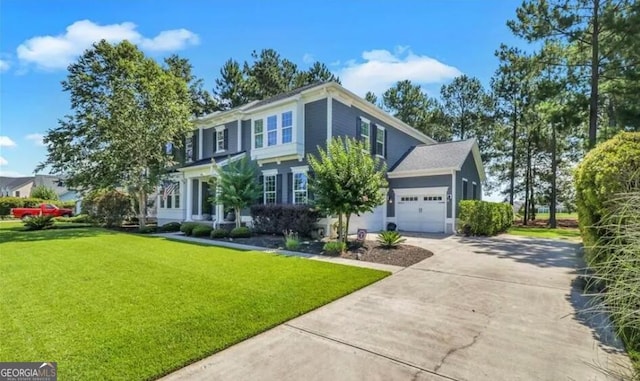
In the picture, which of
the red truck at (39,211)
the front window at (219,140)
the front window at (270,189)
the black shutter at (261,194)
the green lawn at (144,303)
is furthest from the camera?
the red truck at (39,211)

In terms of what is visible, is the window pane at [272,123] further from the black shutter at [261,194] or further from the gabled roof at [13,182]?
the gabled roof at [13,182]

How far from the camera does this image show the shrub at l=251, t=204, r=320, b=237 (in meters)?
13.3

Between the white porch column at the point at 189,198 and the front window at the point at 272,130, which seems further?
the white porch column at the point at 189,198

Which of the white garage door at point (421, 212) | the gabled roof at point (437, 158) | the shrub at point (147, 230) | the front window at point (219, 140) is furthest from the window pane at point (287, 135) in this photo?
the shrub at point (147, 230)

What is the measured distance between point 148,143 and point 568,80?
73.8ft

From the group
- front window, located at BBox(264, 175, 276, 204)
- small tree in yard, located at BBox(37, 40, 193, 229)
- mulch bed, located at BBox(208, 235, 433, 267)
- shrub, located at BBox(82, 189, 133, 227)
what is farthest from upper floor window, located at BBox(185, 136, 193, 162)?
mulch bed, located at BBox(208, 235, 433, 267)

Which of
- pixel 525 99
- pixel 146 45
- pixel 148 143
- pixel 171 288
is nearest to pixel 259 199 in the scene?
pixel 148 143

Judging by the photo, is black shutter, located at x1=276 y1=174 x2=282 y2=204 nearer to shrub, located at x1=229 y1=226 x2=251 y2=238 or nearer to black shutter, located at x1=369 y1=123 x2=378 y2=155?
shrub, located at x1=229 y1=226 x2=251 y2=238

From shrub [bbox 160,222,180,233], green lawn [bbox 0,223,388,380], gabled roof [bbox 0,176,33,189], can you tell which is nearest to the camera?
green lawn [bbox 0,223,388,380]

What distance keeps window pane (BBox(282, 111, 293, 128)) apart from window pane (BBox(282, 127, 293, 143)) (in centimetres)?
24

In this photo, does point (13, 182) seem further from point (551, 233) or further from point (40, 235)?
point (551, 233)

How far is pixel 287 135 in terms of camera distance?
15.7m

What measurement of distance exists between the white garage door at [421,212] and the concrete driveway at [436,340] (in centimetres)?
999

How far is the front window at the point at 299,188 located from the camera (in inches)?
612
